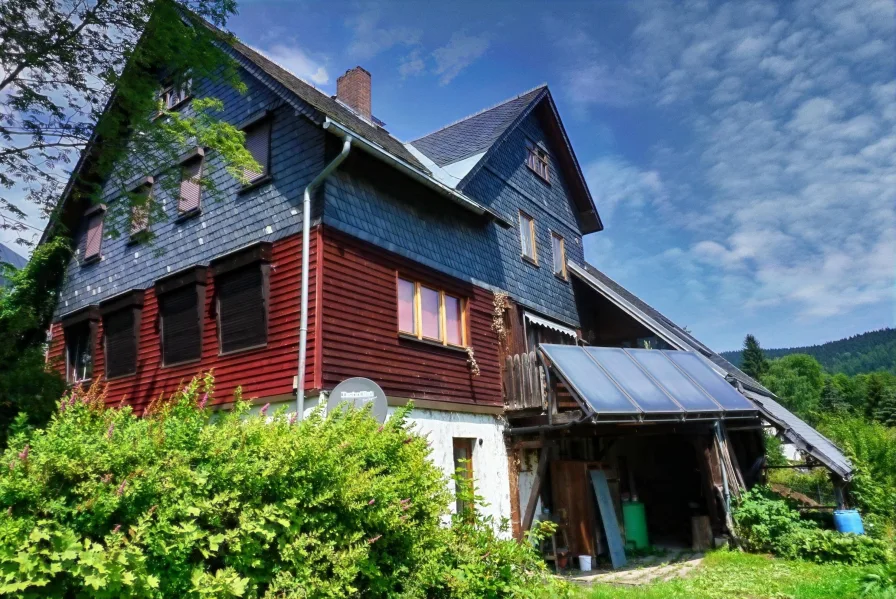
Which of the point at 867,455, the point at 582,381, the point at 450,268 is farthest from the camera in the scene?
the point at 867,455

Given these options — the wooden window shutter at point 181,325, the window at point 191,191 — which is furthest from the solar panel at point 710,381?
the window at point 191,191

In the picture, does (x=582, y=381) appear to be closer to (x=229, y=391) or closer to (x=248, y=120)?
(x=229, y=391)

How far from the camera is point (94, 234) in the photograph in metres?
15.1

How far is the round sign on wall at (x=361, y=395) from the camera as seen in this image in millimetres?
7941

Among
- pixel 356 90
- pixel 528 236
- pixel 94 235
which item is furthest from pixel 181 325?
pixel 528 236

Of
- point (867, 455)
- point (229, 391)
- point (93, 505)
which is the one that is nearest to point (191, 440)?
point (93, 505)

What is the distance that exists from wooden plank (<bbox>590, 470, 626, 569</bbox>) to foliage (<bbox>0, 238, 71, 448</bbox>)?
1022 cm

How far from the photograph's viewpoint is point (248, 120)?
39.6 ft

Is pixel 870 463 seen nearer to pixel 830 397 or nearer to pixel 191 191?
pixel 191 191

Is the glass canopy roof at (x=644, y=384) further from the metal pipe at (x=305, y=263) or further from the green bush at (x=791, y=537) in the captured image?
the metal pipe at (x=305, y=263)

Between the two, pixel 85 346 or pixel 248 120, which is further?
pixel 85 346

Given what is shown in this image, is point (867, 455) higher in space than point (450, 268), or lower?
lower

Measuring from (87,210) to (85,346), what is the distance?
3.65 meters

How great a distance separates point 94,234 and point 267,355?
791cm
